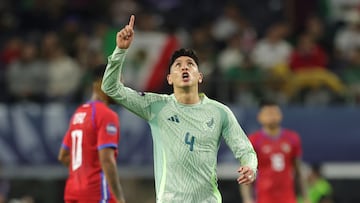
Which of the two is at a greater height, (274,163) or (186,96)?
(186,96)

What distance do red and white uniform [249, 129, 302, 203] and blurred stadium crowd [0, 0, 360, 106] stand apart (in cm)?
405

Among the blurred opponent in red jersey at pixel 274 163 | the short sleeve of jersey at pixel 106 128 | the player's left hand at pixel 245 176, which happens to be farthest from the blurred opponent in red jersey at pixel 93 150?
the blurred opponent in red jersey at pixel 274 163

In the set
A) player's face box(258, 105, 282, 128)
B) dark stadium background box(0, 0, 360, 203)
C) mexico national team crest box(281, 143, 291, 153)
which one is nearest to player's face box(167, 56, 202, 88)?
player's face box(258, 105, 282, 128)

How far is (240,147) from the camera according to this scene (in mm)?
8180

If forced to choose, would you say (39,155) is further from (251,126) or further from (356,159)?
(356,159)

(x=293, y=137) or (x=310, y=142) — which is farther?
(x=310, y=142)

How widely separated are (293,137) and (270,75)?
165 inches

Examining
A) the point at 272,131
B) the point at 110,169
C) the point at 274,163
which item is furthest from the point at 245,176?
the point at 272,131

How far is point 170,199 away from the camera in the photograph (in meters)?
8.12

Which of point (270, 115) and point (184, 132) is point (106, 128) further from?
point (270, 115)

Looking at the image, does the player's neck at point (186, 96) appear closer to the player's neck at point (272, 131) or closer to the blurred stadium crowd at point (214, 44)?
the player's neck at point (272, 131)

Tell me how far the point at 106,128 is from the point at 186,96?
1310 mm

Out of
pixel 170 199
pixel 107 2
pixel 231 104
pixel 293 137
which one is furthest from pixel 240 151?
pixel 107 2

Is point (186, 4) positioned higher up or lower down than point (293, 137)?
higher up
